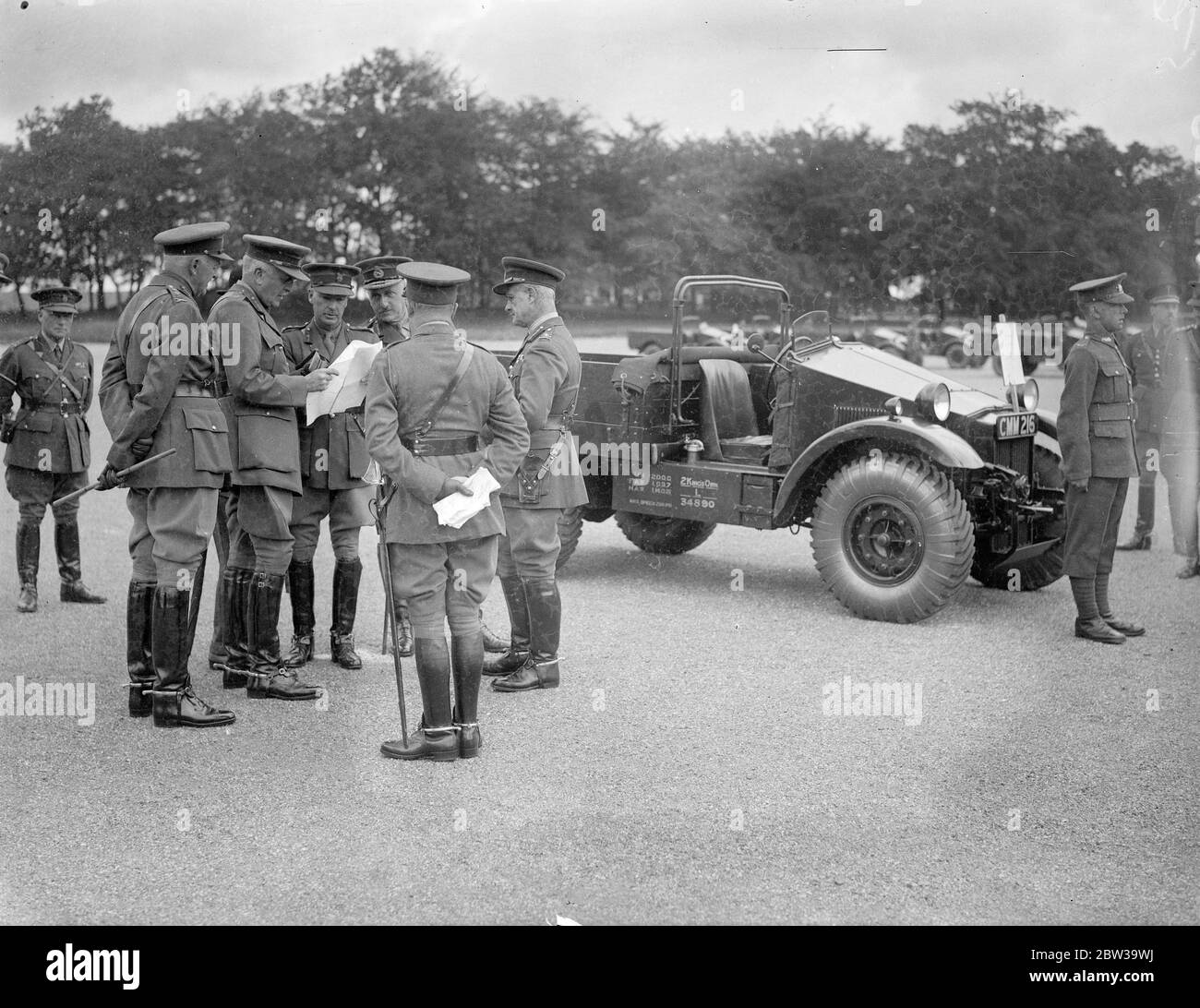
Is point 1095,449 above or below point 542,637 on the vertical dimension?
above

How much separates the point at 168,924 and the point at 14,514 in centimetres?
887

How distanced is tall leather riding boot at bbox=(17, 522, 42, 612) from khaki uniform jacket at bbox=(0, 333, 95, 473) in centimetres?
41

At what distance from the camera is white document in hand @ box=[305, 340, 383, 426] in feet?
18.1

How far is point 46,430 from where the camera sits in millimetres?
7633

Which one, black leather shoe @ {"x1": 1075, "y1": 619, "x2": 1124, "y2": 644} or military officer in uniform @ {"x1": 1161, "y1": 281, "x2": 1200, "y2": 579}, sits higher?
military officer in uniform @ {"x1": 1161, "y1": 281, "x2": 1200, "y2": 579}

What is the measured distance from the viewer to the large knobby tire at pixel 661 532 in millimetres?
9109

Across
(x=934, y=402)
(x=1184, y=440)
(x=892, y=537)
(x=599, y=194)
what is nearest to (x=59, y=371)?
(x=892, y=537)

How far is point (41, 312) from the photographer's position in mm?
7754

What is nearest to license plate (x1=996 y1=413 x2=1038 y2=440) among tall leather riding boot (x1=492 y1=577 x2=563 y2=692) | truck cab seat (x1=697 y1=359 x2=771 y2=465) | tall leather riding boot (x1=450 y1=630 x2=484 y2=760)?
truck cab seat (x1=697 y1=359 x2=771 y2=465)

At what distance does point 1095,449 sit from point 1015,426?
910 mm

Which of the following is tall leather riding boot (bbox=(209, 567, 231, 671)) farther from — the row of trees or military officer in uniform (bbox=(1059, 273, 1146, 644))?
the row of trees

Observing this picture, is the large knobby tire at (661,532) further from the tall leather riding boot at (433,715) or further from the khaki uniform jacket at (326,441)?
the tall leather riding boot at (433,715)

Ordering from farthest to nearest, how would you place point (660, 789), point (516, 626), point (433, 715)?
point (516, 626), point (433, 715), point (660, 789)
